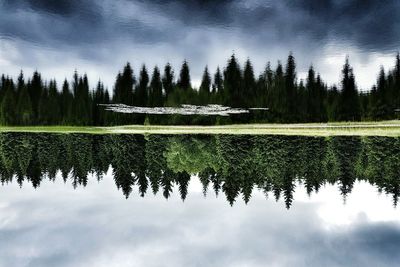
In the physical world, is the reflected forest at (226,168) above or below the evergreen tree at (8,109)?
below

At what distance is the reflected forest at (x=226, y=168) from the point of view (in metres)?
24.2

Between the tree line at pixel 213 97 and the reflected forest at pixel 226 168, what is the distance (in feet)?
204

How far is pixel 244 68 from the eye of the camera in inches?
4550

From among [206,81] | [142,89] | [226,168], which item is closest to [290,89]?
[206,81]

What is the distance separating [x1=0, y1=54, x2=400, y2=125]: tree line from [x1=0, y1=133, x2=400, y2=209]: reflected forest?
62.1 meters

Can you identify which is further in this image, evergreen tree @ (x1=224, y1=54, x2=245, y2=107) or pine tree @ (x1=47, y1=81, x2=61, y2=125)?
pine tree @ (x1=47, y1=81, x2=61, y2=125)

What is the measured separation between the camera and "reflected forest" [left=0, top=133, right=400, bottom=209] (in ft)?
79.3

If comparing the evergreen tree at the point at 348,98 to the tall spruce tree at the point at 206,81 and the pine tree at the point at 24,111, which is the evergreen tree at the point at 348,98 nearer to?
the tall spruce tree at the point at 206,81

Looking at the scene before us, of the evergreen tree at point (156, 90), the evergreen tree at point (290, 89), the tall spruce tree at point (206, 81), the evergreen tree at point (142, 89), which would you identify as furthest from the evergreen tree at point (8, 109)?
the evergreen tree at point (290, 89)

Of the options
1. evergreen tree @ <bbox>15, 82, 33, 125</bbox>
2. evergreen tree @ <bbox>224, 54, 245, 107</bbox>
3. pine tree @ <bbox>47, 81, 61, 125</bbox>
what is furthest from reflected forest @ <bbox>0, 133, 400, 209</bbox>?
evergreen tree @ <bbox>15, 82, 33, 125</bbox>

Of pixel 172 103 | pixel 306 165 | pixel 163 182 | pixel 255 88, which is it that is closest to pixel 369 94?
pixel 255 88

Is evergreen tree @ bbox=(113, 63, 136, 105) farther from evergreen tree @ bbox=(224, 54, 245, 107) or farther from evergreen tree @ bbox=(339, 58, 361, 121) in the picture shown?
evergreen tree @ bbox=(339, 58, 361, 121)

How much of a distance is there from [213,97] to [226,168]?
84.0 m

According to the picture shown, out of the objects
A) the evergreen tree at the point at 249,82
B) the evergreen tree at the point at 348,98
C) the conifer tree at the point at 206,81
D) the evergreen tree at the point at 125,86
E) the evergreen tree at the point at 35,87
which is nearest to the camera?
the evergreen tree at the point at 348,98
